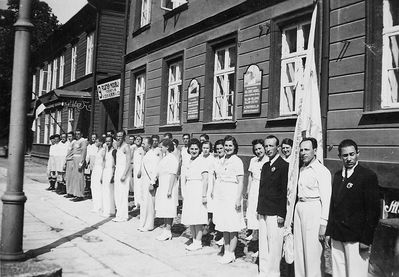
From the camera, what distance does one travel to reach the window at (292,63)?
8523 millimetres

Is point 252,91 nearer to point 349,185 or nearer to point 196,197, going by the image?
point 196,197

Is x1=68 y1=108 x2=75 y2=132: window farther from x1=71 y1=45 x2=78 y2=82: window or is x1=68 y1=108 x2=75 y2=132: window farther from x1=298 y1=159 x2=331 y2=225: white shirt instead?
x1=298 y1=159 x2=331 y2=225: white shirt

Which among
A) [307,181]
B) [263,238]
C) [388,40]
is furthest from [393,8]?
[263,238]

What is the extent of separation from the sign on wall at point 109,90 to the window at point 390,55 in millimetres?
11747

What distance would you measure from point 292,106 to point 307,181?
4152 mm

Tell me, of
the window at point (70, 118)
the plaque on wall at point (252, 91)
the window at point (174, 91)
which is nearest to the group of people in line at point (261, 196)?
the plaque on wall at point (252, 91)

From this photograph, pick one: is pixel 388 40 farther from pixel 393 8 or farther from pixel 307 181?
pixel 307 181

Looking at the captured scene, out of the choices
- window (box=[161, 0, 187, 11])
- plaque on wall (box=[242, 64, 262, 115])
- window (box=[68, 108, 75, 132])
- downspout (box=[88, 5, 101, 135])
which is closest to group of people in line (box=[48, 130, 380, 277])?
plaque on wall (box=[242, 64, 262, 115])

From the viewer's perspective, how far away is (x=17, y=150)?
17.7 feet

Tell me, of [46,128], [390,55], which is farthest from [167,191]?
[46,128]

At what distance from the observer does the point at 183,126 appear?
12.2 m

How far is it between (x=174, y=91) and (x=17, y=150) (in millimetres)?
8106

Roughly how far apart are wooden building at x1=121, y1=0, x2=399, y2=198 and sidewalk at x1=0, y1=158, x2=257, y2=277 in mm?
2773

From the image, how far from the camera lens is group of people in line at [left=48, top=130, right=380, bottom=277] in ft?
14.1
